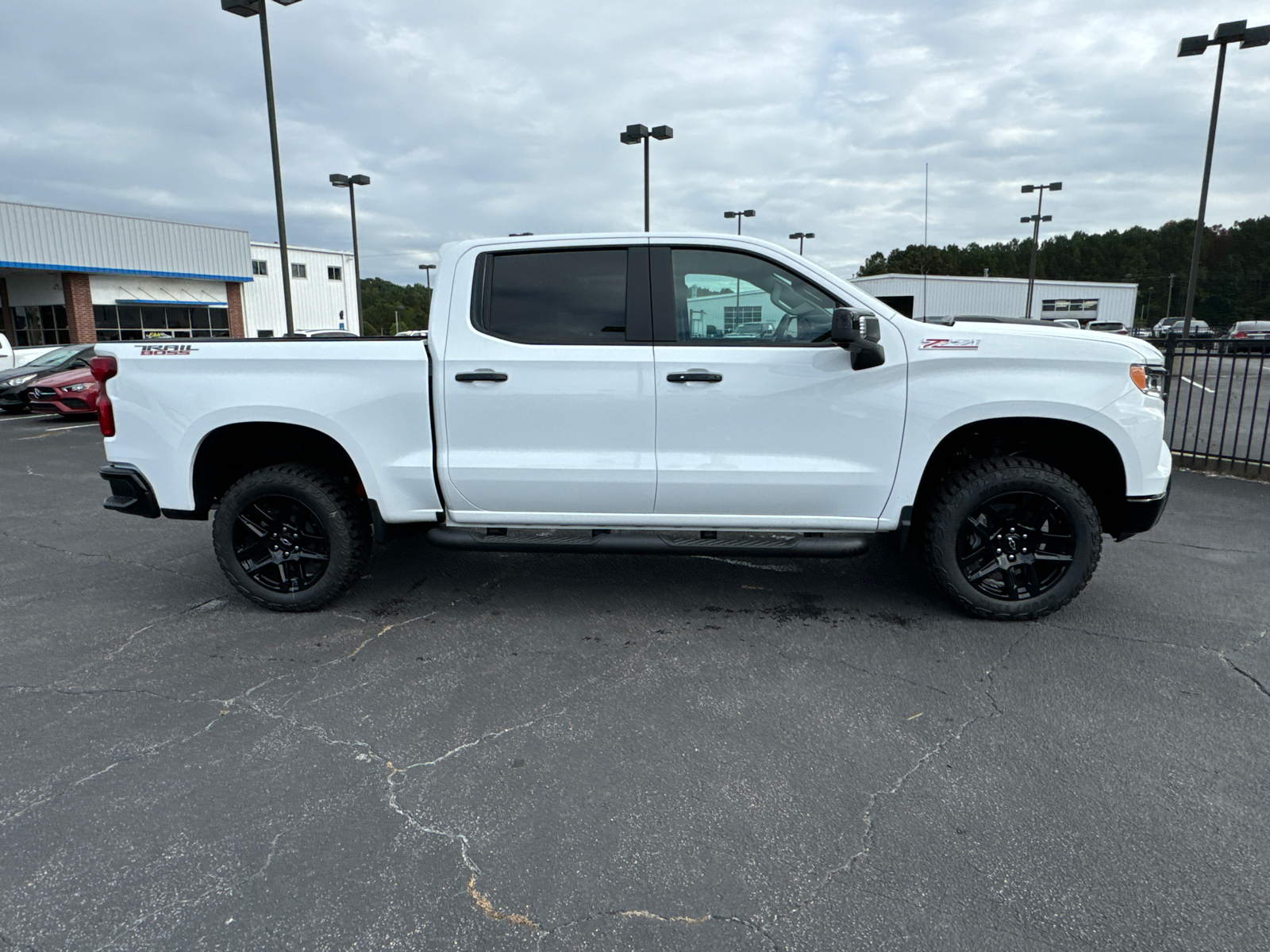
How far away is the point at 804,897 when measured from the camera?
222 cm

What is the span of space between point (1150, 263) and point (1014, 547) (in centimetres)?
13947

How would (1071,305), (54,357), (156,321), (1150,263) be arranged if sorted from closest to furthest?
(54,357) → (156,321) → (1071,305) → (1150,263)

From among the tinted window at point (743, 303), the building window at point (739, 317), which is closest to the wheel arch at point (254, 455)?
the tinted window at point (743, 303)

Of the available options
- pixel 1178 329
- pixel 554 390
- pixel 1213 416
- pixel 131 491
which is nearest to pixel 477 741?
pixel 554 390

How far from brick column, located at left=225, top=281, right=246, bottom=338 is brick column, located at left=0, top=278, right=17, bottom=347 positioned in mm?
8475

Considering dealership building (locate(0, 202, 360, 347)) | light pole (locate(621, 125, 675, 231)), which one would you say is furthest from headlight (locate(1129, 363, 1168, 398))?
dealership building (locate(0, 202, 360, 347))

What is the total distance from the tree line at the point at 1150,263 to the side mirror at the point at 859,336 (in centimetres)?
10354

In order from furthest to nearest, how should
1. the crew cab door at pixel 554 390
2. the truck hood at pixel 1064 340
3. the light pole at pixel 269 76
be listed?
the light pole at pixel 269 76 < the crew cab door at pixel 554 390 < the truck hood at pixel 1064 340

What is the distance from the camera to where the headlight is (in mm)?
3893

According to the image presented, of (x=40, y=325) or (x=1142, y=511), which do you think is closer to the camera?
(x=1142, y=511)

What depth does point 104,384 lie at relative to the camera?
4324 millimetres

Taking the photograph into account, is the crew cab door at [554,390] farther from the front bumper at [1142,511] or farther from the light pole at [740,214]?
the light pole at [740,214]

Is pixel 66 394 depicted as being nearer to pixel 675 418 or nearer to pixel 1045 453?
pixel 675 418

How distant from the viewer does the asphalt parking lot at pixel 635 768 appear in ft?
7.11
